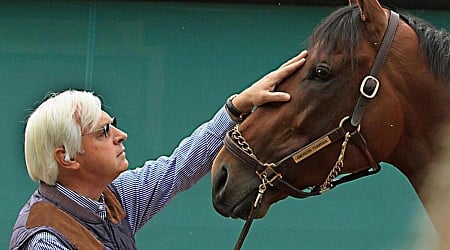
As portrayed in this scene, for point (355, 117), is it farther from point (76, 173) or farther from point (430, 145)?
point (76, 173)

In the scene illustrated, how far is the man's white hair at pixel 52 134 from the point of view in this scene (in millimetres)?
1841

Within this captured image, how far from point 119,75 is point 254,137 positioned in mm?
1615

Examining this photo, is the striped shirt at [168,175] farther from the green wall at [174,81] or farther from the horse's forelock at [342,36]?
the green wall at [174,81]

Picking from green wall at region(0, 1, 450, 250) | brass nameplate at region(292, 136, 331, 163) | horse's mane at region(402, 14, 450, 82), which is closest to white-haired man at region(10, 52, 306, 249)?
brass nameplate at region(292, 136, 331, 163)

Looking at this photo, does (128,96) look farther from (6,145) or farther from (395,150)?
(395,150)

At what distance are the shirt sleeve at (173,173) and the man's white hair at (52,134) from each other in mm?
274

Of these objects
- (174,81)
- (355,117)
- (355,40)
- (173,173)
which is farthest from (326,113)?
(174,81)

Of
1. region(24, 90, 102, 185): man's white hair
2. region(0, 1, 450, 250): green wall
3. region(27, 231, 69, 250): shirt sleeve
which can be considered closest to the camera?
region(27, 231, 69, 250): shirt sleeve

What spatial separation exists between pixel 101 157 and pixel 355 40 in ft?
2.01

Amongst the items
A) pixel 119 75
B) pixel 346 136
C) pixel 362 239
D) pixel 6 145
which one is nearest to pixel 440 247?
pixel 346 136

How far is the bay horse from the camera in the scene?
1.88m

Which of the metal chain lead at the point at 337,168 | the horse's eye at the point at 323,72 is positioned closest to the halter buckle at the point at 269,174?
the metal chain lead at the point at 337,168

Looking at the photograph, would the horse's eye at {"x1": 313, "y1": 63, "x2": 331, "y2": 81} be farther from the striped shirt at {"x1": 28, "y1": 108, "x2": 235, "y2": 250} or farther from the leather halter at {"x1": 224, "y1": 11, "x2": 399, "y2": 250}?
the striped shirt at {"x1": 28, "y1": 108, "x2": 235, "y2": 250}

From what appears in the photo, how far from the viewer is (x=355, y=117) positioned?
6.15ft
